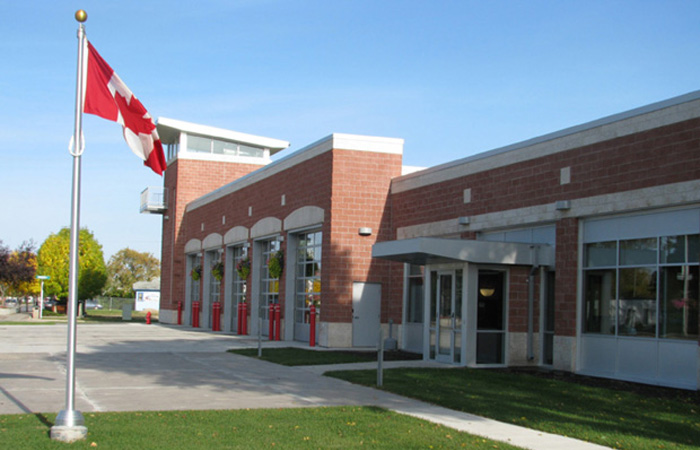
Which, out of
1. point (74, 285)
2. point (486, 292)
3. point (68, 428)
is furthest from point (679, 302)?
point (68, 428)

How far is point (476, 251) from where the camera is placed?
18.2 metres

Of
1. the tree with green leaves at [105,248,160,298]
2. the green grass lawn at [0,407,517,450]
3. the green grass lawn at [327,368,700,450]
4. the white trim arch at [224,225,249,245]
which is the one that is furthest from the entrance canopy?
the tree with green leaves at [105,248,160,298]

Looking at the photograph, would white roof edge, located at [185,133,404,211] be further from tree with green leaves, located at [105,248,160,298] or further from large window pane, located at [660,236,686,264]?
tree with green leaves, located at [105,248,160,298]

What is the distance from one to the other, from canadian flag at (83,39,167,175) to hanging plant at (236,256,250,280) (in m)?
20.8

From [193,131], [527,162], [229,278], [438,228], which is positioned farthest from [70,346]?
[193,131]

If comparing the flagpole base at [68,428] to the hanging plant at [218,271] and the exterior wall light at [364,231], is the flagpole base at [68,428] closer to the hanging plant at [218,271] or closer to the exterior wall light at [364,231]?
the exterior wall light at [364,231]

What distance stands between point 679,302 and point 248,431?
30.1 feet

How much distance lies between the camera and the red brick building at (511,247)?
15250mm

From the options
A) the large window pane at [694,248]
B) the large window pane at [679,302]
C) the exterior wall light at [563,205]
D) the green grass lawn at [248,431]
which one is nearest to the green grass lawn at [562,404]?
the large window pane at [679,302]

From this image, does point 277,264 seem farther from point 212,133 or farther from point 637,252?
point 212,133

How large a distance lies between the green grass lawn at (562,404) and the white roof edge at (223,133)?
2891 cm

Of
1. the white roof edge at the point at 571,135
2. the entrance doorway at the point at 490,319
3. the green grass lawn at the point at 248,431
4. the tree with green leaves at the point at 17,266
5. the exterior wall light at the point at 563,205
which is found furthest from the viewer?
the tree with green leaves at the point at 17,266

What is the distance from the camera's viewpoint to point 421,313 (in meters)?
23.5

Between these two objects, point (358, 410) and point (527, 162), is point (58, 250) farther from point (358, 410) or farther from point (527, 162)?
point (358, 410)
